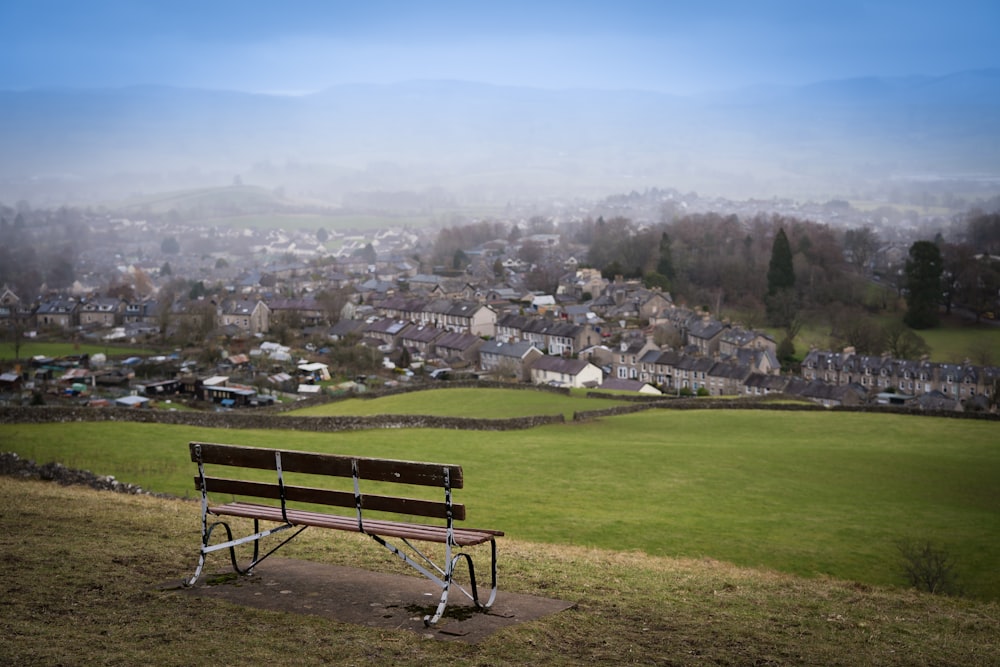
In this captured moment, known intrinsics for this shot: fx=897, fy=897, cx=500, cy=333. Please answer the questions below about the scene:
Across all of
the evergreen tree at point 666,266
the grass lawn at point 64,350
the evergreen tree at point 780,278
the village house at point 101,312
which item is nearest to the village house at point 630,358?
the evergreen tree at point 780,278

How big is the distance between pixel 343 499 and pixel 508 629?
86.5 inches

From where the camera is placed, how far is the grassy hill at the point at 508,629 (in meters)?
7.61

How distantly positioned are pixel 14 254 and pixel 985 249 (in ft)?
373

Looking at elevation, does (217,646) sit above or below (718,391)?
above

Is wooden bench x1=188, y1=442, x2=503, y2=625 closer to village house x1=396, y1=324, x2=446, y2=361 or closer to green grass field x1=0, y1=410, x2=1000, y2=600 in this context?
green grass field x1=0, y1=410, x2=1000, y2=600

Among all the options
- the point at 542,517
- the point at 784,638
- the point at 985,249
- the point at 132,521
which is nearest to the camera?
the point at 784,638

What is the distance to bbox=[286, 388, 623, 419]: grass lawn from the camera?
41.3 metres

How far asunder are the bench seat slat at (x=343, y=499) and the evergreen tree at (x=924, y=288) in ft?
288

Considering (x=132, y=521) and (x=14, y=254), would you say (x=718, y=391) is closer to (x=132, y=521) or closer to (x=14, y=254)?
(x=132, y=521)

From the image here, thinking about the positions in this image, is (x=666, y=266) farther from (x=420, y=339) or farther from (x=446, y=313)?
(x=420, y=339)

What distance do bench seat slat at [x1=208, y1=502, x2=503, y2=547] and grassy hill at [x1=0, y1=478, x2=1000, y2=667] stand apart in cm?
93

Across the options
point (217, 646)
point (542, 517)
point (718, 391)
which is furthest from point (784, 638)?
point (718, 391)

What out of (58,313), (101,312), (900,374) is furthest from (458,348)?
(58,313)

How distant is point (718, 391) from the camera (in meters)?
68.8
